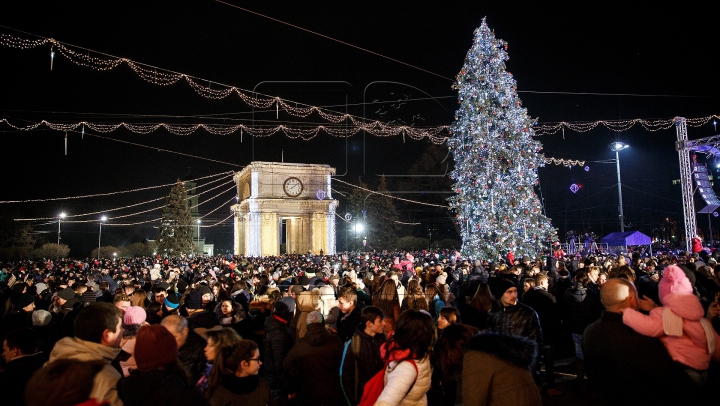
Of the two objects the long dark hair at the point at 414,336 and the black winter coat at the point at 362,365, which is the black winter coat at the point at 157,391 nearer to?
the long dark hair at the point at 414,336

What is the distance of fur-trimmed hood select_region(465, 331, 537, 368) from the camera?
3.14m

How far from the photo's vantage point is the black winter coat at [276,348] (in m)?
5.40

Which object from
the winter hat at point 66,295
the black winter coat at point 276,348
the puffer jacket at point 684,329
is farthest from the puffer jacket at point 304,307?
the winter hat at point 66,295

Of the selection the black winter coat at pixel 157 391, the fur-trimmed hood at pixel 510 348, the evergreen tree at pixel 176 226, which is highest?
the evergreen tree at pixel 176 226

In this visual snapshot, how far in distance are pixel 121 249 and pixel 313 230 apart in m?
28.3

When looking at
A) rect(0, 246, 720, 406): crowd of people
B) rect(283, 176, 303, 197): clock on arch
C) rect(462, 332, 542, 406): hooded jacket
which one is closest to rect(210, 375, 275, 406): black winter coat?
rect(0, 246, 720, 406): crowd of people

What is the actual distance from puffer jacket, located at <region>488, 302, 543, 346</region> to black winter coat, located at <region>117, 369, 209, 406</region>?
12.5ft

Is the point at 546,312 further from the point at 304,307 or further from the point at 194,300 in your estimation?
the point at 194,300

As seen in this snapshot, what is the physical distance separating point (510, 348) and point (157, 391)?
2317mm

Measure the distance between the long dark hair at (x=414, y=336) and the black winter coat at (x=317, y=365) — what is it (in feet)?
3.93

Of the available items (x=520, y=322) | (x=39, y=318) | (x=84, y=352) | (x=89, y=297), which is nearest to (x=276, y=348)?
(x=84, y=352)

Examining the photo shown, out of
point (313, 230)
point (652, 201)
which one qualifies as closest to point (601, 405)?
point (313, 230)

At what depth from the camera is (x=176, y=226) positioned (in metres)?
59.9

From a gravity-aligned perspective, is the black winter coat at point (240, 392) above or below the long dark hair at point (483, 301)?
below
